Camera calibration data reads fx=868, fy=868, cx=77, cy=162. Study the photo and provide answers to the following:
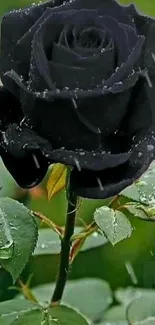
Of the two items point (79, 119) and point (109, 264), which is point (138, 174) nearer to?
point (79, 119)

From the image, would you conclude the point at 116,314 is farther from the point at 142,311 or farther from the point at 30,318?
the point at 30,318

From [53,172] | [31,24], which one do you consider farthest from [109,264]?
[31,24]

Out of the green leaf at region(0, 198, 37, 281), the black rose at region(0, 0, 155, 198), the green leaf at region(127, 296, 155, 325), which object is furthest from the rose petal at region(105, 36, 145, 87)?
the green leaf at region(127, 296, 155, 325)

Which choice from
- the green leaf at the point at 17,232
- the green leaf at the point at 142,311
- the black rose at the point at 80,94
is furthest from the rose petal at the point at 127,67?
the green leaf at the point at 142,311

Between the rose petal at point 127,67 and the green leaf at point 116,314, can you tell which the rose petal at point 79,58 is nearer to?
the rose petal at point 127,67

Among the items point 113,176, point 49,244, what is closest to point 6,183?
point 49,244
